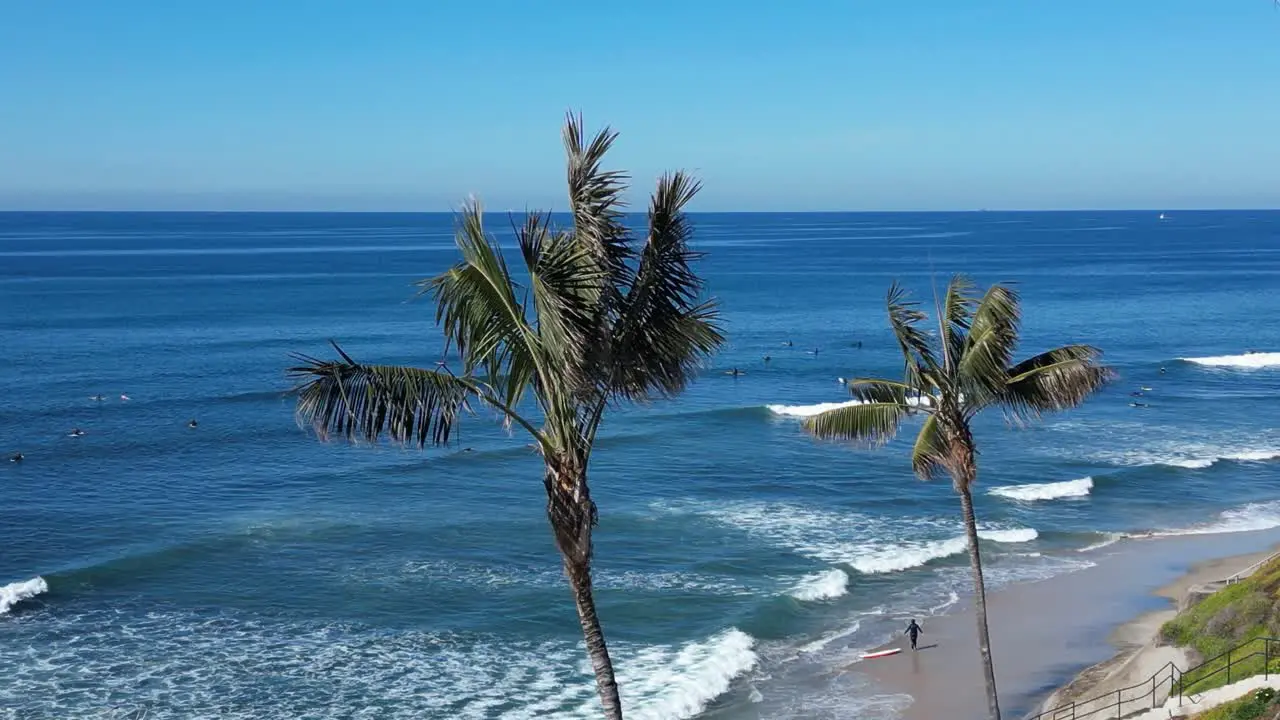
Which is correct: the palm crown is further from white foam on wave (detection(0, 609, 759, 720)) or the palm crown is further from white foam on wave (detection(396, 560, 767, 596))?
white foam on wave (detection(396, 560, 767, 596))

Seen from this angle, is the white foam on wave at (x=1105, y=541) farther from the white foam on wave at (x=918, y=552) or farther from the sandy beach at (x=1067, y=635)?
the white foam on wave at (x=918, y=552)

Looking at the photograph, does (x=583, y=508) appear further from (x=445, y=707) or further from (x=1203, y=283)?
(x=1203, y=283)

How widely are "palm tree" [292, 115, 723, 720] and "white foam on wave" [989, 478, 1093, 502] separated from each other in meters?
34.5

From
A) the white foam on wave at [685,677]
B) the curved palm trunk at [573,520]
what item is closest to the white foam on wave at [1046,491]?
the white foam on wave at [685,677]

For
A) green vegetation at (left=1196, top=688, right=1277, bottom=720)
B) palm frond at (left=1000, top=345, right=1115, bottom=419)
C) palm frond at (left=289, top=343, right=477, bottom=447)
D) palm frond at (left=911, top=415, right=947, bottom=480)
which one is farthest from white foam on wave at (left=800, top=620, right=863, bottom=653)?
palm frond at (left=289, top=343, right=477, bottom=447)

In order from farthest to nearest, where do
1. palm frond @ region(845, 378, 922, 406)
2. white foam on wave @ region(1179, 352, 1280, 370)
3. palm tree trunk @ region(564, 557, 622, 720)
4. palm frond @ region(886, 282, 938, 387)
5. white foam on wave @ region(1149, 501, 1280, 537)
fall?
white foam on wave @ region(1179, 352, 1280, 370), white foam on wave @ region(1149, 501, 1280, 537), palm frond @ region(845, 378, 922, 406), palm frond @ region(886, 282, 938, 387), palm tree trunk @ region(564, 557, 622, 720)

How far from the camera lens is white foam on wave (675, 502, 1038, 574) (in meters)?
34.4

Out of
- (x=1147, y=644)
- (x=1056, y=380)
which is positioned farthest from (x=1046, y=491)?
(x=1056, y=380)

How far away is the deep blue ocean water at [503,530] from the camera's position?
2603cm

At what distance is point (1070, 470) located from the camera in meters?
45.3

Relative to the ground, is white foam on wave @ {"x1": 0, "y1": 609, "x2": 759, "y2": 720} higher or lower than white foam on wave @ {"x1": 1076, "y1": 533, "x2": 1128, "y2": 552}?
lower

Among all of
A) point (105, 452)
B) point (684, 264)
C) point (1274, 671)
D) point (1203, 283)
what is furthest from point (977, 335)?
point (1203, 283)

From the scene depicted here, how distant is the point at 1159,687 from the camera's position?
72.4 ft

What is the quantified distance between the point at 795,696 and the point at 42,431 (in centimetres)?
3843
